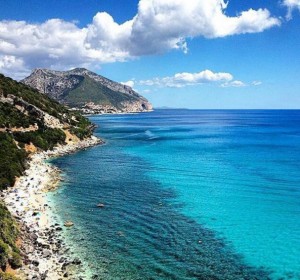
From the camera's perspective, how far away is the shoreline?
3162cm

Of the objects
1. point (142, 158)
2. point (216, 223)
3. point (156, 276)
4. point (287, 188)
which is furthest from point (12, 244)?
point (142, 158)

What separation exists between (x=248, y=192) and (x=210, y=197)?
7313 millimetres

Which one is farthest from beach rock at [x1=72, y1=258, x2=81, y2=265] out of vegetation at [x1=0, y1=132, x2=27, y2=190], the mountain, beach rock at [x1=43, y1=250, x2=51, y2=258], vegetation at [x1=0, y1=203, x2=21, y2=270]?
vegetation at [x1=0, y1=132, x2=27, y2=190]

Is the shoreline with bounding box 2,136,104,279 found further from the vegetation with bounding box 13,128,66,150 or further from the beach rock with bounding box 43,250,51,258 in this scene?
the vegetation with bounding box 13,128,66,150

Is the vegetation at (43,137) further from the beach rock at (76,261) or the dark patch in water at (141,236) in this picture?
the beach rock at (76,261)

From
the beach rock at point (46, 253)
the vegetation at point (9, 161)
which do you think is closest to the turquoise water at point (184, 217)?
the beach rock at point (46, 253)

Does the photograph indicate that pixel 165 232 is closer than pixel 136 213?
Yes

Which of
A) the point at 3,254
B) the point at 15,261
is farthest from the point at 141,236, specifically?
the point at 3,254

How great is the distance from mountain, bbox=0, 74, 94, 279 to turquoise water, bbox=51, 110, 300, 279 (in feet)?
27.7

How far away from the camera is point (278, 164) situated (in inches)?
3317

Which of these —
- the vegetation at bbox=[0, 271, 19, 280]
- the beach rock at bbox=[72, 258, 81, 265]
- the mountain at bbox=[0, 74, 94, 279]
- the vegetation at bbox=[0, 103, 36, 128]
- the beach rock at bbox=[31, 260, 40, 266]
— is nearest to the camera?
the vegetation at bbox=[0, 271, 19, 280]

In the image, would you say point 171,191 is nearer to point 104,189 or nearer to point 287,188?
point 104,189

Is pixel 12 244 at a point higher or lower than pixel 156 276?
higher

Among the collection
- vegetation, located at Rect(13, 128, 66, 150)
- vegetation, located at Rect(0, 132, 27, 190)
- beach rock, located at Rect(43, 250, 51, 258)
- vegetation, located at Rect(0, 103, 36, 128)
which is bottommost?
beach rock, located at Rect(43, 250, 51, 258)
